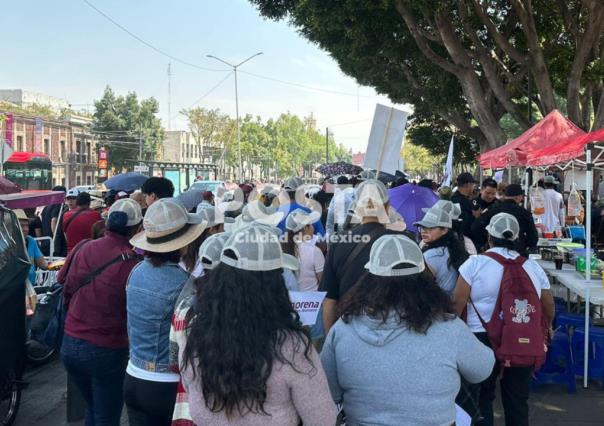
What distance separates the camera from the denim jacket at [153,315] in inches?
117

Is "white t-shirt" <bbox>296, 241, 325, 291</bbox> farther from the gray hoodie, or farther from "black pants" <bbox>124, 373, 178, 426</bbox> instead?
the gray hoodie

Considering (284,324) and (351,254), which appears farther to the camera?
(351,254)

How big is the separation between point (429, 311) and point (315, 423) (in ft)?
2.04

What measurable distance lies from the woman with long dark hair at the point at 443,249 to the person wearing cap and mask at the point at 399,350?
6.80ft

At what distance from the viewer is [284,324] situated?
2068mm

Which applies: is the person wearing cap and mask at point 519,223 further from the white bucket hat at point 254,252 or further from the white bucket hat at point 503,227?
the white bucket hat at point 254,252

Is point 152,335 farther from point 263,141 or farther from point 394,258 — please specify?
point 263,141

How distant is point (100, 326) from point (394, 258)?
2.13m

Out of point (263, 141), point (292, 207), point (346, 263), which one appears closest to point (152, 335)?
point (346, 263)

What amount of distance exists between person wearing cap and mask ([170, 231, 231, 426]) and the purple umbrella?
4219mm

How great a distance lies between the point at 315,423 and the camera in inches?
80.5

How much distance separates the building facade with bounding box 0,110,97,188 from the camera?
157 ft

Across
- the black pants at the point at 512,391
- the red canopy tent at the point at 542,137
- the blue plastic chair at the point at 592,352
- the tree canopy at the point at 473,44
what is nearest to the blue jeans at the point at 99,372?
the black pants at the point at 512,391

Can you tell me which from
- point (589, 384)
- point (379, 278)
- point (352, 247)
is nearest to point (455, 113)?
point (589, 384)
